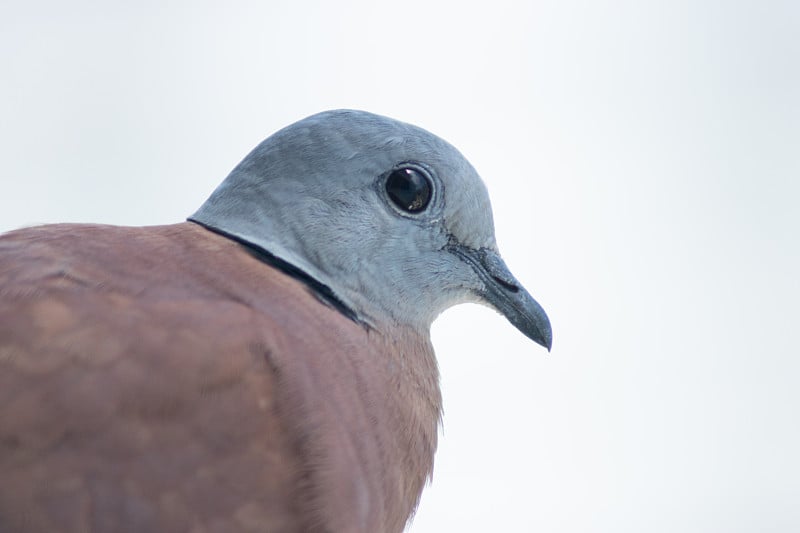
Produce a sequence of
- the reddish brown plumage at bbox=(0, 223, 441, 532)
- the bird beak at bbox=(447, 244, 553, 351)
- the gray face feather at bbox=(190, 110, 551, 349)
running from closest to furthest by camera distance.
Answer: the reddish brown plumage at bbox=(0, 223, 441, 532), the gray face feather at bbox=(190, 110, 551, 349), the bird beak at bbox=(447, 244, 553, 351)

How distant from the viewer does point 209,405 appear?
4.15 ft

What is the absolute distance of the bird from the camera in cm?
120

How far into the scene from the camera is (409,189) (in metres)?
1.65

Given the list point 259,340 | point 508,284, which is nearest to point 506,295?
point 508,284

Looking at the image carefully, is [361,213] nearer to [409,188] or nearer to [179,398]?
[409,188]

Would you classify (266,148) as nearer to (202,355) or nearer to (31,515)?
(202,355)

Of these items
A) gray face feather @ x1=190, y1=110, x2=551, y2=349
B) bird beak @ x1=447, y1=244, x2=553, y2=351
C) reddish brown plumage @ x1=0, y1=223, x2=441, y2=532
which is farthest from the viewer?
bird beak @ x1=447, y1=244, x2=553, y2=351

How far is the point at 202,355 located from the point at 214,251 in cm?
23

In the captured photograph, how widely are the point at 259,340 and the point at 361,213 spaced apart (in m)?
0.34

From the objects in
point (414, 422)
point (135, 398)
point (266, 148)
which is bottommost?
point (414, 422)

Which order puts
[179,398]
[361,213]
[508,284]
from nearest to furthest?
1. [179,398]
2. [361,213]
3. [508,284]

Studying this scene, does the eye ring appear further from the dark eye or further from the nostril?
the nostril

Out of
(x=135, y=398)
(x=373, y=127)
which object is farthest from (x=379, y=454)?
(x=373, y=127)

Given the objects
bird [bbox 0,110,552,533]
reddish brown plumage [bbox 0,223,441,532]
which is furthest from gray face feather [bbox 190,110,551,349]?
reddish brown plumage [bbox 0,223,441,532]
